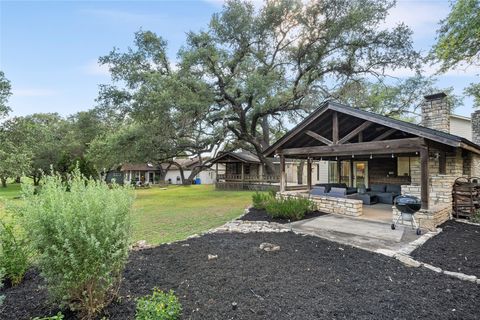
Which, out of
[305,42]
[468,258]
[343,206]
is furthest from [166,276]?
[305,42]

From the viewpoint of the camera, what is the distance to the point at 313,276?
3.64 m

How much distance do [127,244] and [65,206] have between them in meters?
0.71

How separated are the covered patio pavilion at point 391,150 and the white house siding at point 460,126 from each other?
6396mm

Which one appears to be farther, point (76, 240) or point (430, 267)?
point (430, 267)

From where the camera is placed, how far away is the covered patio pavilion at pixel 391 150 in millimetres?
6473

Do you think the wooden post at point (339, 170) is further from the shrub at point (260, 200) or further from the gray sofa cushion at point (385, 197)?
the shrub at point (260, 200)

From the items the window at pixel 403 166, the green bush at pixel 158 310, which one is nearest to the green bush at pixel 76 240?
the green bush at pixel 158 310

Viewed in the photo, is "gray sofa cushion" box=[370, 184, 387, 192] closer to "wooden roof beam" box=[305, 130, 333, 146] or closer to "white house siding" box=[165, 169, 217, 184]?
"wooden roof beam" box=[305, 130, 333, 146]

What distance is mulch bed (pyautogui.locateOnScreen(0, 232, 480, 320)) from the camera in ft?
8.99

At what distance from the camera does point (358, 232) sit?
605 cm

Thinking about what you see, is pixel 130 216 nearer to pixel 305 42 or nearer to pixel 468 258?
pixel 468 258

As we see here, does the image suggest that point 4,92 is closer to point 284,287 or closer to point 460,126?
point 284,287

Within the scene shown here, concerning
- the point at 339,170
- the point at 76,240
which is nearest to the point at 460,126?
the point at 339,170

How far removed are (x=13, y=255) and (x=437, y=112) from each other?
462 inches
